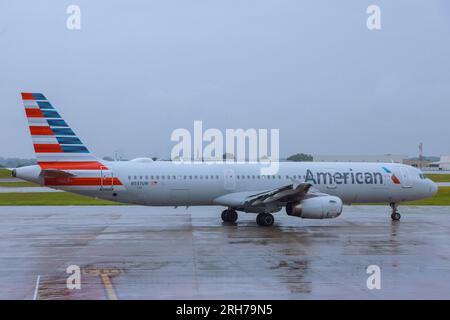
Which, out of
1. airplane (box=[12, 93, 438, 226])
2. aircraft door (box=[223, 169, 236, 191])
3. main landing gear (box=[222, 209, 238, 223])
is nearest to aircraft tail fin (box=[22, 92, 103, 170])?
airplane (box=[12, 93, 438, 226])

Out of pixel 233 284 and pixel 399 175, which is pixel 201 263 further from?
pixel 399 175

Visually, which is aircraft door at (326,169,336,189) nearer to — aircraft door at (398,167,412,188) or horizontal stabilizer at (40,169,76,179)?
aircraft door at (398,167,412,188)

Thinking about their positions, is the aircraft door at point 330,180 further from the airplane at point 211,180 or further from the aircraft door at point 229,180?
the aircraft door at point 229,180

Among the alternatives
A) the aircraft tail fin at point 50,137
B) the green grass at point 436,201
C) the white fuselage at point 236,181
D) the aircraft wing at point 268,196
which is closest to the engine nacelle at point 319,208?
the aircraft wing at point 268,196

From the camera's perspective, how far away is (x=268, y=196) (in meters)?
A: 26.7

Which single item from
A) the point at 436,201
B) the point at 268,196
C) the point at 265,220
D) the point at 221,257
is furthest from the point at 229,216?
the point at 436,201

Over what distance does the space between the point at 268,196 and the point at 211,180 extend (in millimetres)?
3287

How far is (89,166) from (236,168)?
725 cm

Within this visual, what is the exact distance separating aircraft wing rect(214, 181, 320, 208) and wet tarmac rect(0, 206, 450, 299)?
3.73 ft

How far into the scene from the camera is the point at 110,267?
16312mm

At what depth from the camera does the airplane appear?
26031mm

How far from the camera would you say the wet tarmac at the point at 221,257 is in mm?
13281

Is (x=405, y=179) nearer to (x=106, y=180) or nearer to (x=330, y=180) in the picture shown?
(x=330, y=180)
